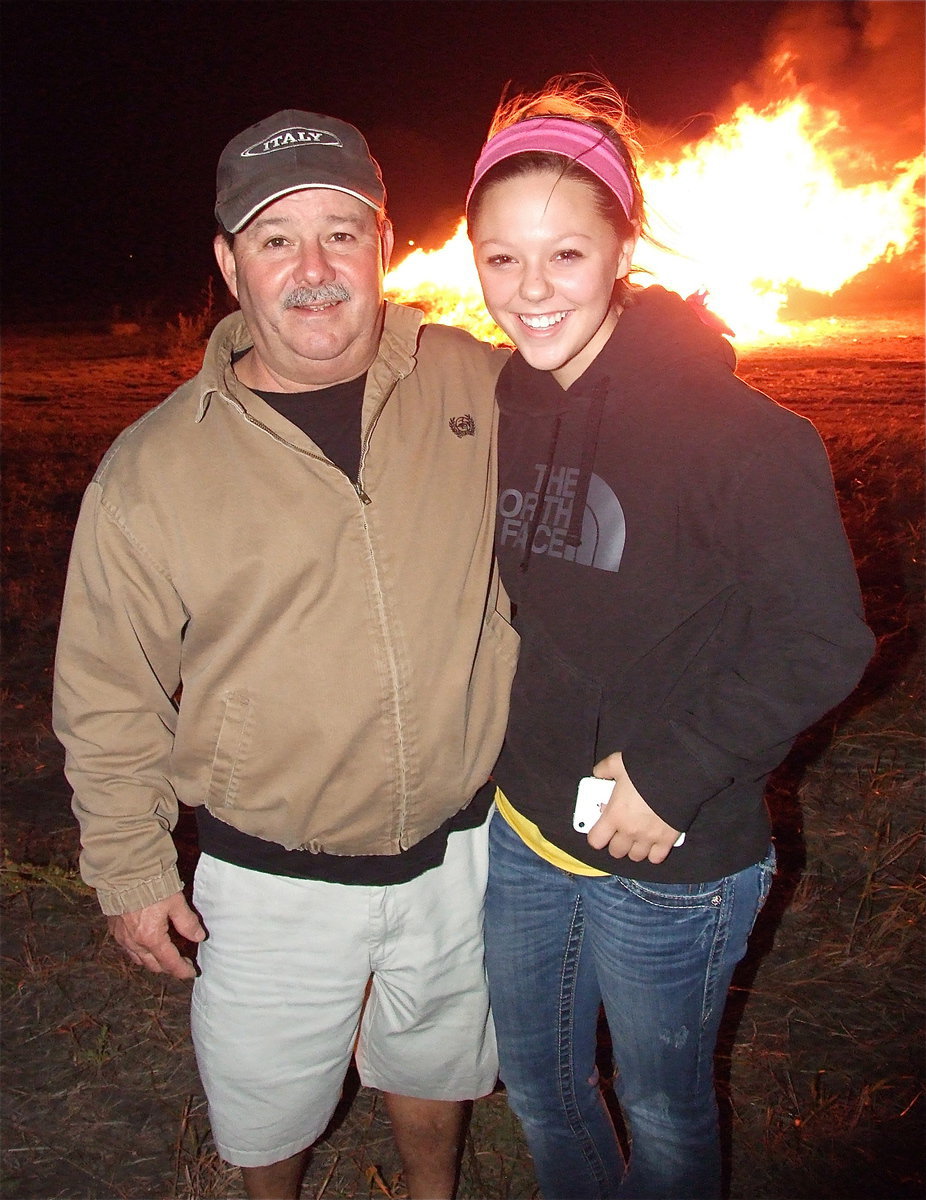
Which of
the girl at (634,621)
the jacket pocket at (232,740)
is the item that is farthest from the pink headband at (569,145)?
the jacket pocket at (232,740)

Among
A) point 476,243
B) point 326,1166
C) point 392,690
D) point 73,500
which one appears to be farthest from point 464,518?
point 73,500

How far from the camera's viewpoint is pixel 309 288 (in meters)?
2.36

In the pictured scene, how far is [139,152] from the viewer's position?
32.6m

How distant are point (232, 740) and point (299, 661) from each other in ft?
0.86

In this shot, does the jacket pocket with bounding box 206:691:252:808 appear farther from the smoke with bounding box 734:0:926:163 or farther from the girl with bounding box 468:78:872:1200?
the smoke with bounding box 734:0:926:163

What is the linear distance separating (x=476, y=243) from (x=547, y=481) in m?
0.57

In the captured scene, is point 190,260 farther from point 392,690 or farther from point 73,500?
point 392,690

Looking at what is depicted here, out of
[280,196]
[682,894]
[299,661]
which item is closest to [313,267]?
[280,196]

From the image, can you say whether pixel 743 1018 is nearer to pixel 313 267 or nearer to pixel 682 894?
pixel 682 894

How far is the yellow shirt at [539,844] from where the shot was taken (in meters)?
2.20

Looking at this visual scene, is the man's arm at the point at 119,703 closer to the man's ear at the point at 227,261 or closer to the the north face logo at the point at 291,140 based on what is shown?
the man's ear at the point at 227,261

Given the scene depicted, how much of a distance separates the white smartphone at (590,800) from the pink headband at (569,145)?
1283 millimetres

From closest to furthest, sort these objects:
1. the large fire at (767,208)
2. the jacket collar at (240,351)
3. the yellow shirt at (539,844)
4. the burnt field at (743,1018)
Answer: the yellow shirt at (539,844) → the jacket collar at (240,351) → the burnt field at (743,1018) → the large fire at (767,208)

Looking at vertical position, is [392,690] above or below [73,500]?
above
